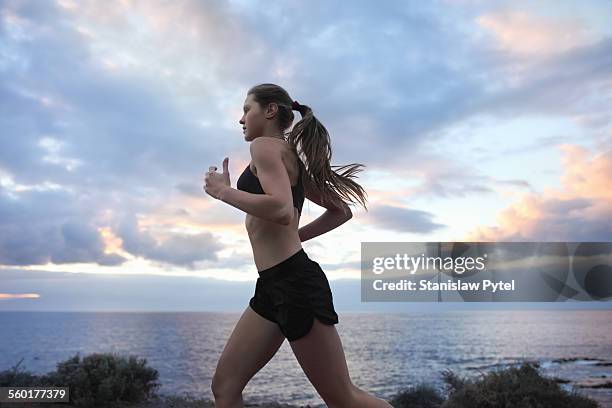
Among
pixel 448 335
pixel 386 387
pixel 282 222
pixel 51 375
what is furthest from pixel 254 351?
pixel 448 335

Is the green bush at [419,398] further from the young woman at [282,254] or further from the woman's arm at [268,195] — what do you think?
the woman's arm at [268,195]

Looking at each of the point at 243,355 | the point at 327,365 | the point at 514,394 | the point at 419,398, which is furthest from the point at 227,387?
the point at 419,398

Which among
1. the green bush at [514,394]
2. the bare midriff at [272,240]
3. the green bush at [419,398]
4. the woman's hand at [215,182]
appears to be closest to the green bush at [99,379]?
the green bush at [419,398]

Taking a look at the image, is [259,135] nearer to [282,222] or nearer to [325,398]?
[282,222]

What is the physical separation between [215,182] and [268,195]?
246 mm

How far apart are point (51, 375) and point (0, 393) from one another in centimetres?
58

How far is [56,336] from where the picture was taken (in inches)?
2219

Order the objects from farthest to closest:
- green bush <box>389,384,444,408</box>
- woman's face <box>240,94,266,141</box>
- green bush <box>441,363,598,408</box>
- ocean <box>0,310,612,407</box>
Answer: ocean <box>0,310,612,407</box>
green bush <box>389,384,444,408</box>
green bush <box>441,363,598,408</box>
woman's face <box>240,94,266,141</box>

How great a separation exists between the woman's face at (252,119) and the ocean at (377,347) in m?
14.0

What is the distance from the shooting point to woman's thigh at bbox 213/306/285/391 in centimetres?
266

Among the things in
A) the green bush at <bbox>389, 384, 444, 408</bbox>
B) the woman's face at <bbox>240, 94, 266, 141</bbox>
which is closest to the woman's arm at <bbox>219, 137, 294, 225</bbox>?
the woman's face at <bbox>240, 94, 266, 141</bbox>

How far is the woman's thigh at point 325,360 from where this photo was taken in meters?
2.51

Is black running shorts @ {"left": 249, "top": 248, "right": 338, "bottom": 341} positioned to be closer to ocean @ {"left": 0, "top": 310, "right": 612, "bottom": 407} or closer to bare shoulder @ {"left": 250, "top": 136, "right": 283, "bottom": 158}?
bare shoulder @ {"left": 250, "top": 136, "right": 283, "bottom": 158}

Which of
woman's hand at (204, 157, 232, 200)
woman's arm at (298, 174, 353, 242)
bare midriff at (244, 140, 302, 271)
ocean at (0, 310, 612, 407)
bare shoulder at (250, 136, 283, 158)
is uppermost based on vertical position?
bare shoulder at (250, 136, 283, 158)
